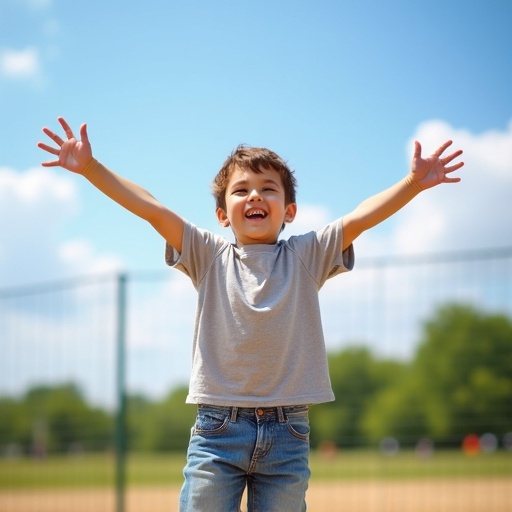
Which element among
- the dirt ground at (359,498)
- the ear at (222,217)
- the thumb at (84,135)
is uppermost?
the thumb at (84,135)

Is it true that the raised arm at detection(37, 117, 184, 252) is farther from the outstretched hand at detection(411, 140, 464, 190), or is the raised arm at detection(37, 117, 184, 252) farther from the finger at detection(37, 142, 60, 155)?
the outstretched hand at detection(411, 140, 464, 190)

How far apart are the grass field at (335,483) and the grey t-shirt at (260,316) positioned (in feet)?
12.3

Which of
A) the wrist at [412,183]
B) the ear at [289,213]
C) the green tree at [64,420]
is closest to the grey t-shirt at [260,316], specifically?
the ear at [289,213]

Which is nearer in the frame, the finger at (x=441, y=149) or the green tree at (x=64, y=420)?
the finger at (x=441, y=149)

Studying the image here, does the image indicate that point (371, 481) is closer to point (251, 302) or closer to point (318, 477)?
point (318, 477)

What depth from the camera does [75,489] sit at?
674cm

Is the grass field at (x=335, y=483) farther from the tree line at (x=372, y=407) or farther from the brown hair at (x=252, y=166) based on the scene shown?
the brown hair at (x=252, y=166)

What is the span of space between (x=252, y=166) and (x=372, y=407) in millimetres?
4689

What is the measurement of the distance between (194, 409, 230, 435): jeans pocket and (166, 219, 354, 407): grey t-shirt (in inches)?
1.5

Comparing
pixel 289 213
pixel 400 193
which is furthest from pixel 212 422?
pixel 400 193

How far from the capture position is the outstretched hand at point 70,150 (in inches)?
101

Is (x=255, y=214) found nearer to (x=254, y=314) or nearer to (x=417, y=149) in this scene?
(x=254, y=314)

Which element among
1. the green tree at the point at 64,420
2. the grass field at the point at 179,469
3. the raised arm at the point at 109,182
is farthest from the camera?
the green tree at the point at 64,420

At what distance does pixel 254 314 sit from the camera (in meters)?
2.49
